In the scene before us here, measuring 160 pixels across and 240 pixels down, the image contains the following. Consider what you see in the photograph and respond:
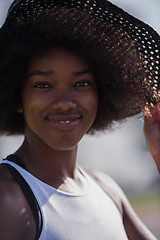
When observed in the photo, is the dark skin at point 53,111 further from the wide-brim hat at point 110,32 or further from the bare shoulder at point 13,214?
the wide-brim hat at point 110,32

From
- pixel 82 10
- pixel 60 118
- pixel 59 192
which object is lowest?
pixel 59 192

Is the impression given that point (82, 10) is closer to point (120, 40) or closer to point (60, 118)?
point (120, 40)

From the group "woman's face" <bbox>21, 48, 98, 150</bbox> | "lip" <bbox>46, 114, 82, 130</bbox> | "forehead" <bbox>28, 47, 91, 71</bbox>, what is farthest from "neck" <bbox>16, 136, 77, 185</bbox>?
"forehead" <bbox>28, 47, 91, 71</bbox>

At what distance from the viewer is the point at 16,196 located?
6.95 ft

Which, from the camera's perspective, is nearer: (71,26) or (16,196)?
(16,196)

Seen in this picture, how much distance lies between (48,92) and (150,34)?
0.71m

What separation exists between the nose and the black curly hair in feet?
0.81

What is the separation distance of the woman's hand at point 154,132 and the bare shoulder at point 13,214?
0.97 metres

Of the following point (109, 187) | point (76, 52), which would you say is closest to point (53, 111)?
point (76, 52)

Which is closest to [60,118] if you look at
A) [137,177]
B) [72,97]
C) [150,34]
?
[72,97]

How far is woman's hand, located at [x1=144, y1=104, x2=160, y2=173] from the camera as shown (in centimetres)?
274

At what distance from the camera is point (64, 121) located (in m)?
2.36

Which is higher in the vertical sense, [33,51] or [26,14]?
[26,14]

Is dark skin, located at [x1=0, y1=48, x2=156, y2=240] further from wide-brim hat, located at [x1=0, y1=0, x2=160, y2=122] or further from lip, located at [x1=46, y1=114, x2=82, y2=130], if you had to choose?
wide-brim hat, located at [x1=0, y1=0, x2=160, y2=122]
